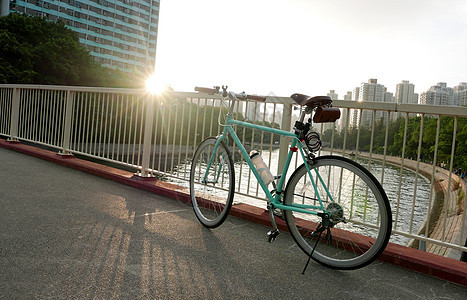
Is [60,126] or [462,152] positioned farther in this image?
[462,152]

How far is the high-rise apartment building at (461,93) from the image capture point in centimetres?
9656

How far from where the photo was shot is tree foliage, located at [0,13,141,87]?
33781mm

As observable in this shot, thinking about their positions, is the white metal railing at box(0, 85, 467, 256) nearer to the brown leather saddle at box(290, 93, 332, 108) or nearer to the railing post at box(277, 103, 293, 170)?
the railing post at box(277, 103, 293, 170)

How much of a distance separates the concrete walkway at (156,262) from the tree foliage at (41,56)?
34.5 metres

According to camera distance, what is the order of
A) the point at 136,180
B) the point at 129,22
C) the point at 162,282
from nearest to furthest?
1. the point at 162,282
2. the point at 136,180
3. the point at 129,22

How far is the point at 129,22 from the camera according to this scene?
9812cm

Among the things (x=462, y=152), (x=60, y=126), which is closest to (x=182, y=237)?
(x=60, y=126)

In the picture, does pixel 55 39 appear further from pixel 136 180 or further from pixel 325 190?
pixel 325 190

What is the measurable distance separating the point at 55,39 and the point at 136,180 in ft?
128

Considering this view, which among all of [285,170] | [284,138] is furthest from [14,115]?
[285,170]

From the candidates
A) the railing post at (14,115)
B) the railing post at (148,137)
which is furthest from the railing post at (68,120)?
the railing post at (14,115)

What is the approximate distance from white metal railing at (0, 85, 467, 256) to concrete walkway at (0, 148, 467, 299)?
0.61 metres

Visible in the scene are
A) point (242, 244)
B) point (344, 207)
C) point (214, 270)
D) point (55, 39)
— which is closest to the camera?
point (214, 270)

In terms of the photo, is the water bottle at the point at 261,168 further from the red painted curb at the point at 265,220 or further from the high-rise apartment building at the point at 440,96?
the high-rise apartment building at the point at 440,96
